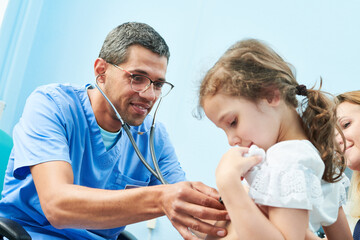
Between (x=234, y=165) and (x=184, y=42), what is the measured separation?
5.58 feet

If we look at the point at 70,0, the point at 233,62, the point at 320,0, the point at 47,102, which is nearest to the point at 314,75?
the point at 320,0

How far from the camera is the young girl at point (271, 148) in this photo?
A: 2.34ft

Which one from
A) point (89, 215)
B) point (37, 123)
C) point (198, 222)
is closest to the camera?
point (198, 222)

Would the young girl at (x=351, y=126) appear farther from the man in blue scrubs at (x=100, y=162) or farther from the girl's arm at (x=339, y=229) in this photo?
the man in blue scrubs at (x=100, y=162)

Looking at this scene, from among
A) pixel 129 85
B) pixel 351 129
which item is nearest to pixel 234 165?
pixel 129 85

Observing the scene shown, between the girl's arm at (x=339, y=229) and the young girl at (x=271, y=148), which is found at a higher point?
the young girl at (x=271, y=148)

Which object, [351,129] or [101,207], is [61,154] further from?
[351,129]

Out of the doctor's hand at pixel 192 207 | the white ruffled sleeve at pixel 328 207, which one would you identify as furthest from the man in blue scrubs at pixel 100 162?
the white ruffled sleeve at pixel 328 207

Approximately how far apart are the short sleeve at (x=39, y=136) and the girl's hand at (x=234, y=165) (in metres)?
0.57

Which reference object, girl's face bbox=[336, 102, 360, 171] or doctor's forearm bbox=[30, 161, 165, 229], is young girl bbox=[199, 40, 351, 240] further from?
girl's face bbox=[336, 102, 360, 171]

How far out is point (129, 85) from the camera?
1376 millimetres

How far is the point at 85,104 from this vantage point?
54.5 inches

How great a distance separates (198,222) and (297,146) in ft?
0.93

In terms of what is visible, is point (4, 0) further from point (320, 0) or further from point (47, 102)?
point (320, 0)
